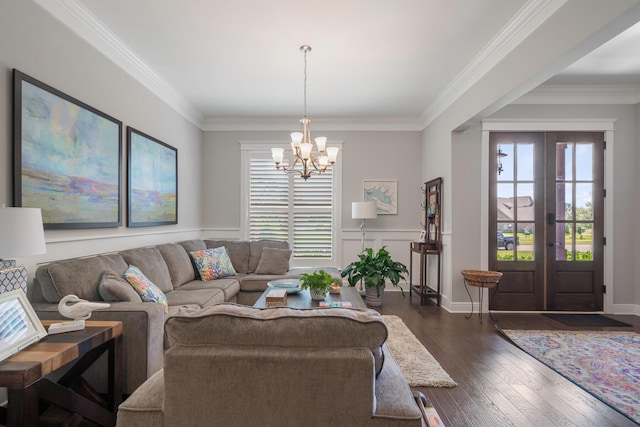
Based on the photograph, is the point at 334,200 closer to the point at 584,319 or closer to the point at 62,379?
the point at 584,319

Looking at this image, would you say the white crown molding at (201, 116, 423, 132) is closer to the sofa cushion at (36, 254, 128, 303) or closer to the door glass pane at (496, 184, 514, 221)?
the door glass pane at (496, 184, 514, 221)

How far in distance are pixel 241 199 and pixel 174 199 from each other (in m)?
1.30

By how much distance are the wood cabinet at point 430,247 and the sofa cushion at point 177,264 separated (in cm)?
314

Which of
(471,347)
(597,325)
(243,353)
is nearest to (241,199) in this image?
(471,347)

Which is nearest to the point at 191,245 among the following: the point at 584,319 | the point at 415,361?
the point at 415,361

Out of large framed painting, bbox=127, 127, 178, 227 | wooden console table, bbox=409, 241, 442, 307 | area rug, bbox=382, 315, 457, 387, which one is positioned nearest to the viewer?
area rug, bbox=382, 315, 457, 387

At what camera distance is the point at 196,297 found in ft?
9.85

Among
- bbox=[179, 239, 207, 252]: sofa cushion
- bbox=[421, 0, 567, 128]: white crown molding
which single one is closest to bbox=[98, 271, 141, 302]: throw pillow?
bbox=[179, 239, 207, 252]: sofa cushion

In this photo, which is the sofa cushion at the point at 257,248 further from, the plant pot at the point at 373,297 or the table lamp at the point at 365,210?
the plant pot at the point at 373,297

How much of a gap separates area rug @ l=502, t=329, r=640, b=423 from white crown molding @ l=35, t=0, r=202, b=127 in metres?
4.83

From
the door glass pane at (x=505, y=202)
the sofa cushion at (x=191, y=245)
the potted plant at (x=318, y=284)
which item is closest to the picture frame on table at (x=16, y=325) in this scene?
the potted plant at (x=318, y=284)

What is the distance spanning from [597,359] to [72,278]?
14.3ft

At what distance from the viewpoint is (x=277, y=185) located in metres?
5.52

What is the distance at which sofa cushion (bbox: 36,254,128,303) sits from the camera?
2.12 metres
